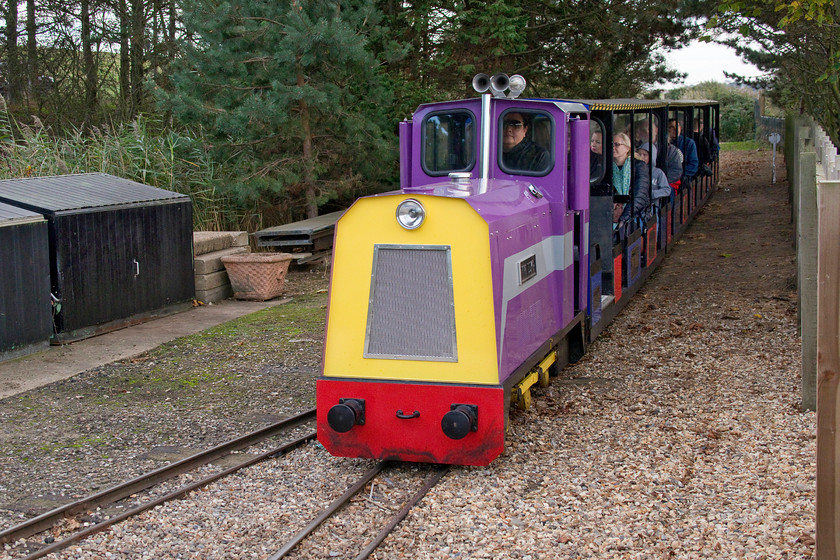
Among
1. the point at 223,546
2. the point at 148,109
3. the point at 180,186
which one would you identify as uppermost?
the point at 148,109

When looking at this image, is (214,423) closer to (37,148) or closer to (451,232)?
(451,232)

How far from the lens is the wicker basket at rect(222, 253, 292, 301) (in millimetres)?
11664

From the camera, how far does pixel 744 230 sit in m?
16.0

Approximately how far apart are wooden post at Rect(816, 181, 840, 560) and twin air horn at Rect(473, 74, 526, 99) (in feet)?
13.0

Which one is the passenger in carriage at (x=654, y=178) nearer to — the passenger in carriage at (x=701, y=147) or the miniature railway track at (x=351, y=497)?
the passenger in carriage at (x=701, y=147)

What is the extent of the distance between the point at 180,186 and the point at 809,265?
10.2m

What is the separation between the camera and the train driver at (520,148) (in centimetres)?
701

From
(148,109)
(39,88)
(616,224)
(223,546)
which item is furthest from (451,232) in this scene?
(39,88)

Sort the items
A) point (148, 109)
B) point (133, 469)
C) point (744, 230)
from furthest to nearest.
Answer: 1. point (148, 109)
2. point (744, 230)
3. point (133, 469)

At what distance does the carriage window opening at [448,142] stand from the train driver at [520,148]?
0.27m

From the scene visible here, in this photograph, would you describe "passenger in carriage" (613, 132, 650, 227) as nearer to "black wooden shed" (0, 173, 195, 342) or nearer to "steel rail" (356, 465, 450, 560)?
"steel rail" (356, 465, 450, 560)

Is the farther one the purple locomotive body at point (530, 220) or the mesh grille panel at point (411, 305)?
the purple locomotive body at point (530, 220)

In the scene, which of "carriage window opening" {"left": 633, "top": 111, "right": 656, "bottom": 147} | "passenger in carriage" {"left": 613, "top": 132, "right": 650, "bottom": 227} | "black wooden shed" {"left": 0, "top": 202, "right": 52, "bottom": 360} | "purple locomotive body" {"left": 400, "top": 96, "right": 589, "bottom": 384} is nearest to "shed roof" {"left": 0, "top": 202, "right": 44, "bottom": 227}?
"black wooden shed" {"left": 0, "top": 202, "right": 52, "bottom": 360}

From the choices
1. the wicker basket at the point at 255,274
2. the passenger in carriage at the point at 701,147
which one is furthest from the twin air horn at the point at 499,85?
the passenger in carriage at the point at 701,147
